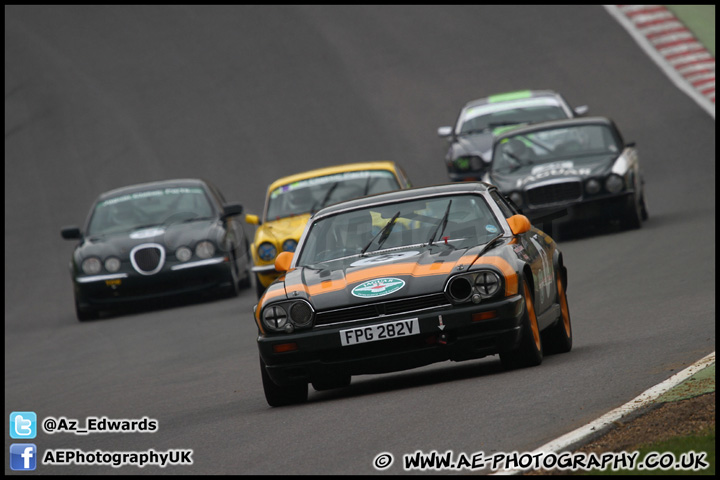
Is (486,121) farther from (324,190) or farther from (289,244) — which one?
(289,244)

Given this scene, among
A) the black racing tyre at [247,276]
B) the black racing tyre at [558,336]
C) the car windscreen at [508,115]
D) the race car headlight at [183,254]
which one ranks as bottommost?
the black racing tyre at [247,276]

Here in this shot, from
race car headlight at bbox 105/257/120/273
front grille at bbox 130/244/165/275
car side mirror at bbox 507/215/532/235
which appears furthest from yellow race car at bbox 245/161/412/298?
car side mirror at bbox 507/215/532/235

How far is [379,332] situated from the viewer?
320 inches

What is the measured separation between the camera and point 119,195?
58.9 feet

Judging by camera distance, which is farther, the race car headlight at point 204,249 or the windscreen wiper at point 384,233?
the race car headlight at point 204,249

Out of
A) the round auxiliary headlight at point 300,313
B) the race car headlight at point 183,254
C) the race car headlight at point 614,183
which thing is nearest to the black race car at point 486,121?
the race car headlight at point 614,183

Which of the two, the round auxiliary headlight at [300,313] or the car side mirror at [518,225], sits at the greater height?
the car side mirror at [518,225]

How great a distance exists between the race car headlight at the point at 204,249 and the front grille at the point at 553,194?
3.78m

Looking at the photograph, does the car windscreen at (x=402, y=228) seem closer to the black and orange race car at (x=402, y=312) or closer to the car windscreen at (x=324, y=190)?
the black and orange race car at (x=402, y=312)

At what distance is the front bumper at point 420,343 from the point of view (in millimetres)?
8102

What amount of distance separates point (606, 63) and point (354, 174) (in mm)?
14725

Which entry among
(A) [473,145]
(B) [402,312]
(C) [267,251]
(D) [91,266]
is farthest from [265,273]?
(B) [402,312]

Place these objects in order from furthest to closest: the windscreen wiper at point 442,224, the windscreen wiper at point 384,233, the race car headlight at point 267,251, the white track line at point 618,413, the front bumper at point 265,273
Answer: the race car headlight at point 267,251, the front bumper at point 265,273, the windscreen wiper at point 384,233, the windscreen wiper at point 442,224, the white track line at point 618,413

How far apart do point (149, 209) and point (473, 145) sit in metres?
5.21
